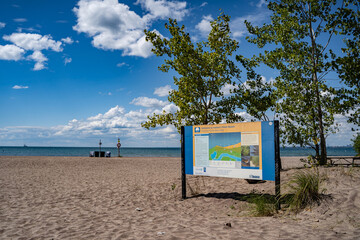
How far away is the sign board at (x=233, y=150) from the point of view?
25.2ft

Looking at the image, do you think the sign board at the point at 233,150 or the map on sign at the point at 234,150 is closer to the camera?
the sign board at the point at 233,150

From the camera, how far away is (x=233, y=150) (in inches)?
332

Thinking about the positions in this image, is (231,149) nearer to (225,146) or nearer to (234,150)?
(234,150)

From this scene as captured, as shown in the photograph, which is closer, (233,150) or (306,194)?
(306,194)

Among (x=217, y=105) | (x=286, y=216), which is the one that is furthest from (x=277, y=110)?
(x=286, y=216)

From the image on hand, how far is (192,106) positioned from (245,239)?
907 centimetres

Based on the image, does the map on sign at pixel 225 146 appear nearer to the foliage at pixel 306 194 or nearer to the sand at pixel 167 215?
the sand at pixel 167 215

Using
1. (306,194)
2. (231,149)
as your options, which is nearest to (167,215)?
(231,149)

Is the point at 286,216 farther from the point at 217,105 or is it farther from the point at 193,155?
the point at 217,105

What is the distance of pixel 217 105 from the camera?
13.6 m

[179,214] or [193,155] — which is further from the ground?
[193,155]

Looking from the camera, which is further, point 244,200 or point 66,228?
point 244,200


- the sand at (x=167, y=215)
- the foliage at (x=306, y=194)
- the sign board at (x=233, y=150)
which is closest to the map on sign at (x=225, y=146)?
the sign board at (x=233, y=150)

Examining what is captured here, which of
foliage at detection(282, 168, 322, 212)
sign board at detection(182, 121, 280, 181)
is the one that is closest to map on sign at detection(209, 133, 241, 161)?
sign board at detection(182, 121, 280, 181)
